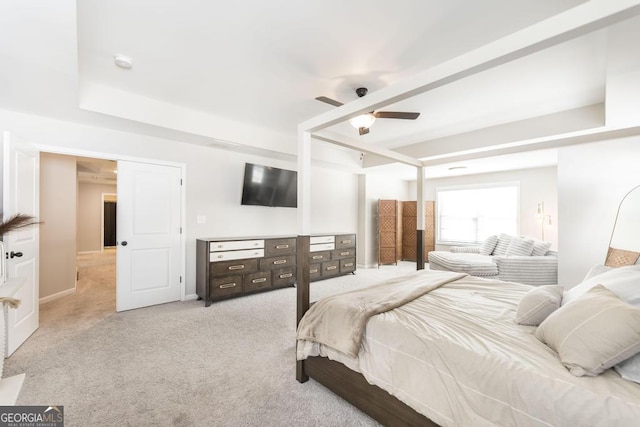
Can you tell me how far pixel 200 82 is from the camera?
9.68 ft

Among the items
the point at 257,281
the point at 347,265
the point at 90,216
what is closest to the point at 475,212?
the point at 347,265

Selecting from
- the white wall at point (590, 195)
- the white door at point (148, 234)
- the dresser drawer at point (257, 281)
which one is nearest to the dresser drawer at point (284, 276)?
the dresser drawer at point (257, 281)

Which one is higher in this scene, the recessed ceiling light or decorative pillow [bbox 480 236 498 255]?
the recessed ceiling light

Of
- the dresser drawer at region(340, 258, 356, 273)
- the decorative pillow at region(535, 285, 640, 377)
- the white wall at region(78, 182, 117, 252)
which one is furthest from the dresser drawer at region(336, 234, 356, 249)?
the white wall at region(78, 182, 117, 252)

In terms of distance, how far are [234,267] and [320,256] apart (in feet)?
5.78

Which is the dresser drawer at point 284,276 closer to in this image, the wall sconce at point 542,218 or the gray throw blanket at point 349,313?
the gray throw blanket at point 349,313

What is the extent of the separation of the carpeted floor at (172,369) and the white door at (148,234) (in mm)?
354

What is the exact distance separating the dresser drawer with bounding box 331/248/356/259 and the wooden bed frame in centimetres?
334

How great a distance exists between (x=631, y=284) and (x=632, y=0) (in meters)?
1.37

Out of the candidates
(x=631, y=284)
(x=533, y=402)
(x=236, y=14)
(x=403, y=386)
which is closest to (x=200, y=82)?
(x=236, y=14)

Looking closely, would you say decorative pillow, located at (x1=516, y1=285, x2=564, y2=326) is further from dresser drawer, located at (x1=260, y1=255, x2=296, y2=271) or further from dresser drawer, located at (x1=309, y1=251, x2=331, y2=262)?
dresser drawer, located at (x1=309, y1=251, x2=331, y2=262)

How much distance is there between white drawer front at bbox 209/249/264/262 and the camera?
3836 mm

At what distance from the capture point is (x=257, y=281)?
4.28 meters

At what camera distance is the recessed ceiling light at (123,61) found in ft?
8.11
